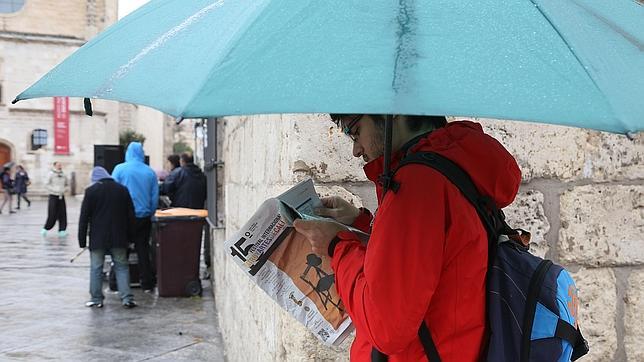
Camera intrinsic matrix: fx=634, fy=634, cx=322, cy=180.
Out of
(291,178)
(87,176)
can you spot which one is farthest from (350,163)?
(87,176)

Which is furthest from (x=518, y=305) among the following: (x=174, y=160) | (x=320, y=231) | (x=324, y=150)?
(x=174, y=160)

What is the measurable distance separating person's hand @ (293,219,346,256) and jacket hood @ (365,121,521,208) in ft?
0.95

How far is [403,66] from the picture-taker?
1044 mm

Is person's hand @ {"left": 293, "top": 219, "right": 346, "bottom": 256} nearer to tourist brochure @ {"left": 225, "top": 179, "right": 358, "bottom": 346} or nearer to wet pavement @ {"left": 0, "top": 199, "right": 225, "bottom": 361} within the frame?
tourist brochure @ {"left": 225, "top": 179, "right": 358, "bottom": 346}

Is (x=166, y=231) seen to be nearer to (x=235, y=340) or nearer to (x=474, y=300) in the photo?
(x=235, y=340)

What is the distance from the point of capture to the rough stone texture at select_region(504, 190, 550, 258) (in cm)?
252

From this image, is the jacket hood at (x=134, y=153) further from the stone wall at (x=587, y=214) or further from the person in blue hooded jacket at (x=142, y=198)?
the stone wall at (x=587, y=214)

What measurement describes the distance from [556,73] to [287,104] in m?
0.47

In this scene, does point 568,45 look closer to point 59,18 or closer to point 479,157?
point 479,157

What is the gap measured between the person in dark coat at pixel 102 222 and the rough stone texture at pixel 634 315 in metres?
5.46

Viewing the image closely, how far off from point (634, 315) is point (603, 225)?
41cm

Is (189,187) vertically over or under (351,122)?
under

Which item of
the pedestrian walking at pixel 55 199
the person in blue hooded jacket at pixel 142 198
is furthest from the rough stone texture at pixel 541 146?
the pedestrian walking at pixel 55 199

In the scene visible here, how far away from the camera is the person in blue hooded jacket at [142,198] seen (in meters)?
7.88
